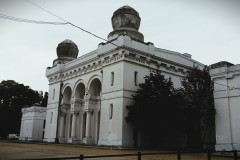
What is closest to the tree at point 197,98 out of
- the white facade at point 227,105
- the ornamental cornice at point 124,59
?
the white facade at point 227,105

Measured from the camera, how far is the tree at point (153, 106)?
70.2ft

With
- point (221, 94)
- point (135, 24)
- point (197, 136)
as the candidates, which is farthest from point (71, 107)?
point (221, 94)

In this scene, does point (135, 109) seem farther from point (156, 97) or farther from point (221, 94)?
point (221, 94)

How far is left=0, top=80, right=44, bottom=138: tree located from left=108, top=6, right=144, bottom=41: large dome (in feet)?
106

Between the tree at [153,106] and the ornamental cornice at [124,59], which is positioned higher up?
the ornamental cornice at [124,59]

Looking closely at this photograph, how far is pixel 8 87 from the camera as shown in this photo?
52.8 meters

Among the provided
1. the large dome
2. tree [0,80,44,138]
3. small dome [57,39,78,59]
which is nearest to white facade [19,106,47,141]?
tree [0,80,44,138]

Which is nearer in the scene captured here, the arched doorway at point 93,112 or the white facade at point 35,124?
the arched doorway at point 93,112

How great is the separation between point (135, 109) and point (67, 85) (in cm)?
1286

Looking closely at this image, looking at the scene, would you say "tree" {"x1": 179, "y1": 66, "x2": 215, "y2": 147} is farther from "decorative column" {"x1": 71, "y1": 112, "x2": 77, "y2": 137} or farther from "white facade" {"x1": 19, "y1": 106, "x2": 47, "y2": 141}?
"white facade" {"x1": 19, "y1": 106, "x2": 47, "y2": 141}

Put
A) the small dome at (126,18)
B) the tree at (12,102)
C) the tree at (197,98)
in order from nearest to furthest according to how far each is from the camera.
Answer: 1. the tree at (197,98)
2. the small dome at (126,18)
3. the tree at (12,102)

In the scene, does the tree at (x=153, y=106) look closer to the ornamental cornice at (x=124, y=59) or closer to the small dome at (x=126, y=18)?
the ornamental cornice at (x=124, y=59)

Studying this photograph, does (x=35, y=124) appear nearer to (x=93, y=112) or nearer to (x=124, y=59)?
(x=93, y=112)

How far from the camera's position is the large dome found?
27859 millimetres
